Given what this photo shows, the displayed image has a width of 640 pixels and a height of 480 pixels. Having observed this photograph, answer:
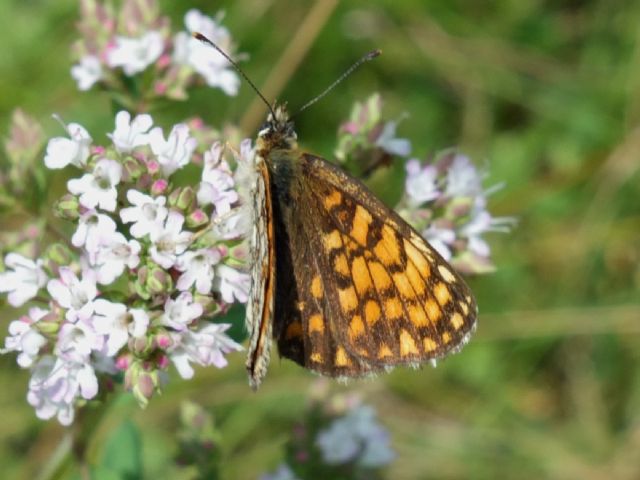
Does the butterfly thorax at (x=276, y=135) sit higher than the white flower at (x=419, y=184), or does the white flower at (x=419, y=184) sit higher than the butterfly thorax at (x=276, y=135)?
the white flower at (x=419, y=184)

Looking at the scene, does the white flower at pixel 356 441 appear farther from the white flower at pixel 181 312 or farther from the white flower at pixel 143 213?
the white flower at pixel 143 213

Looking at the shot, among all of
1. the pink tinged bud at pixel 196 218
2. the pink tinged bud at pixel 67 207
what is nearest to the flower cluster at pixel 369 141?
the pink tinged bud at pixel 196 218

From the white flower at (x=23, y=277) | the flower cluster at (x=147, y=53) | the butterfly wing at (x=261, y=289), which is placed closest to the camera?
the butterfly wing at (x=261, y=289)

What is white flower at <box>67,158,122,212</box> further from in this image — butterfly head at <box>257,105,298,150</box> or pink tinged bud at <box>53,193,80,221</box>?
butterfly head at <box>257,105,298,150</box>

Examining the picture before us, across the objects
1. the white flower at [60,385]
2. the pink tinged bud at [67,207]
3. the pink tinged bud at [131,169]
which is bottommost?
the white flower at [60,385]

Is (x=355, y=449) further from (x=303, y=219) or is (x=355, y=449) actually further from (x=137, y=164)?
(x=137, y=164)

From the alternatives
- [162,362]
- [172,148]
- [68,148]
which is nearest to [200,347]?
[162,362]

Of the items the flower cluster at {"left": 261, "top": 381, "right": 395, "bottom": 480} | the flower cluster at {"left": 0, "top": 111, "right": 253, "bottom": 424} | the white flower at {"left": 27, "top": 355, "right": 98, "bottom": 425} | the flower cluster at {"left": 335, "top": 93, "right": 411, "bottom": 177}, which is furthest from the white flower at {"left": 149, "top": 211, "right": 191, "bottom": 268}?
the flower cluster at {"left": 261, "top": 381, "right": 395, "bottom": 480}

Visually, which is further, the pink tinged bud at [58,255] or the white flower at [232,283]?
the pink tinged bud at [58,255]
